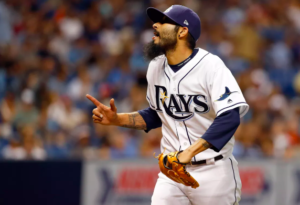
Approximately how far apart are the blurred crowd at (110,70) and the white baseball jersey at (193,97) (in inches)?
126

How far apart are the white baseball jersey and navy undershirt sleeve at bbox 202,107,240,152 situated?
0.05m

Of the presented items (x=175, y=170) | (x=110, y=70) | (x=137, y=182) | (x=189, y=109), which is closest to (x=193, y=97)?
(x=189, y=109)

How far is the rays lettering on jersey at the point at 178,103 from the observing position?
3.22 m

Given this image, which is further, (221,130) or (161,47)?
(161,47)

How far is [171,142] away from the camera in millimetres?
3389

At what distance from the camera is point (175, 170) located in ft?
9.91

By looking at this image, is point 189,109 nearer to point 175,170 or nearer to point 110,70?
point 175,170

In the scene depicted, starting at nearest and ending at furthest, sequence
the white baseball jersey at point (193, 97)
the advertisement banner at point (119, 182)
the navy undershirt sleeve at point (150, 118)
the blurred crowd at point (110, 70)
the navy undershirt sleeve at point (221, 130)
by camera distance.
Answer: the navy undershirt sleeve at point (221, 130) → the white baseball jersey at point (193, 97) → the navy undershirt sleeve at point (150, 118) → the advertisement banner at point (119, 182) → the blurred crowd at point (110, 70)

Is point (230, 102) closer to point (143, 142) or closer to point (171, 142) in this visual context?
point (171, 142)

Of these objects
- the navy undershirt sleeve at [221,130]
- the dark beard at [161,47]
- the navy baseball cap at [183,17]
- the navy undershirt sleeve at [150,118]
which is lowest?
the navy undershirt sleeve at [221,130]

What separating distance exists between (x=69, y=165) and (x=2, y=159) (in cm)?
84

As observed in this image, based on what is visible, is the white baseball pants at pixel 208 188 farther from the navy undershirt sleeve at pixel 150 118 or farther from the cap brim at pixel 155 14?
the cap brim at pixel 155 14

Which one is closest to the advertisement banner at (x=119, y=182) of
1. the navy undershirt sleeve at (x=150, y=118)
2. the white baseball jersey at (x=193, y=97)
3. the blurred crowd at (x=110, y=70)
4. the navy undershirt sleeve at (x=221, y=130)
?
the blurred crowd at (x=110, y=70)

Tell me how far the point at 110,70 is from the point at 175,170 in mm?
5744
